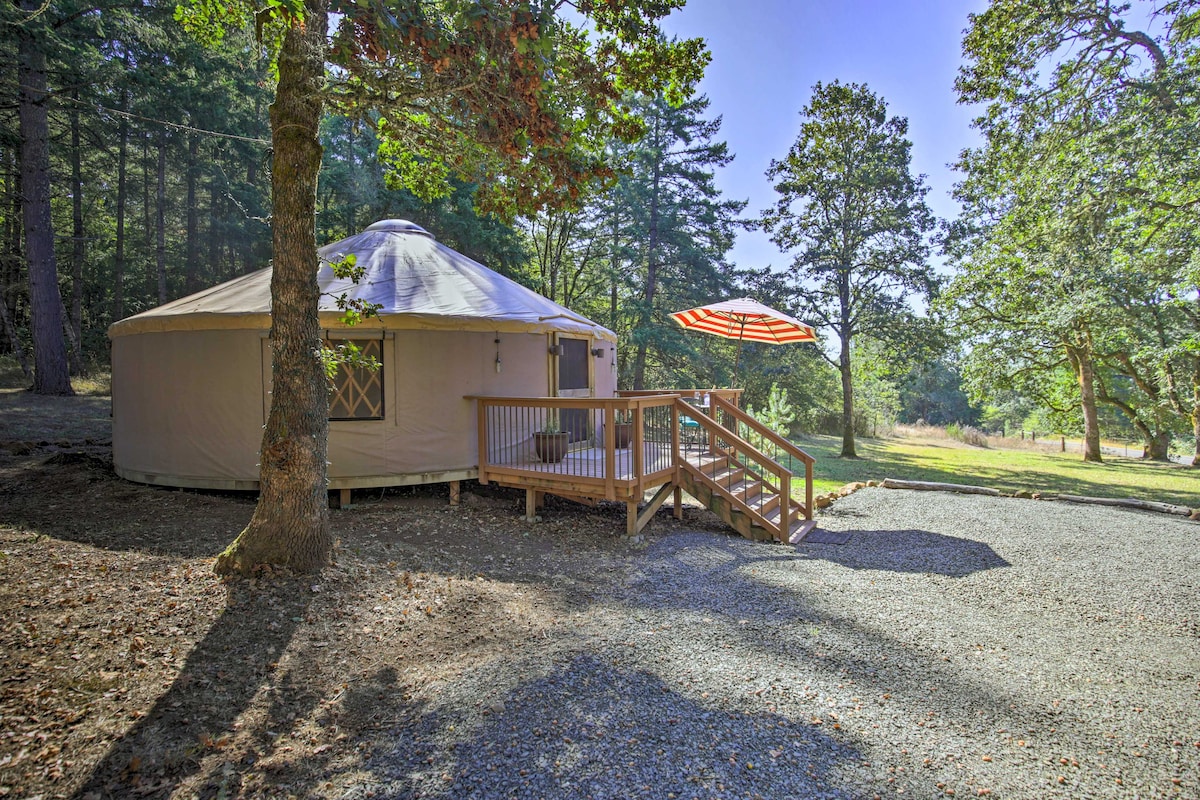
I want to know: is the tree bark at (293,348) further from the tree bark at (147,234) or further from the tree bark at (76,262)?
the tree bark at (147,234)

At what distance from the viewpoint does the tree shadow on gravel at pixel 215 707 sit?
1.75 meters

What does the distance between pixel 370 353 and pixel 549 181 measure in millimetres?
2398

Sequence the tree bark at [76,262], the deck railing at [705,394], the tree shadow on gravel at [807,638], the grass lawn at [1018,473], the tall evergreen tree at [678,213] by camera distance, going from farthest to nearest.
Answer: the tall evergreen tree at [678,213]
the tree bark at [76,262]
the grass lawn at [1018,473]
the deck railing at [705,394]
the tree shadow on gravel at [807,638]

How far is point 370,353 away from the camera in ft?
17.3

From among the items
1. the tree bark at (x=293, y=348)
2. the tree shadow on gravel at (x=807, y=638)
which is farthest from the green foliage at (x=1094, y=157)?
the tree bark at (x=293, y=348)

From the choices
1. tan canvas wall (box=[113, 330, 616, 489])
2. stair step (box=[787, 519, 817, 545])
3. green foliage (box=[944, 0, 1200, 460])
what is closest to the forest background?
green foliage (box=[944, 0, 1200, 460])

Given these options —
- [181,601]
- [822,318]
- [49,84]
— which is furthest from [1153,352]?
[49,84]

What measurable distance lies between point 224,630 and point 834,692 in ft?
9.44

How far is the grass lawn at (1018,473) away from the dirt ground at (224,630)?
19.5 ft

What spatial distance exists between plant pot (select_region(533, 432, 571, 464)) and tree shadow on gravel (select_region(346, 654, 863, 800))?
10.9 ft

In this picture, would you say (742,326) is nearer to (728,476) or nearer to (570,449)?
(728,476)

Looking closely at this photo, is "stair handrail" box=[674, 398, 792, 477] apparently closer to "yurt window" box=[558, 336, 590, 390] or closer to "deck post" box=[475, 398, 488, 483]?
"yurt window" box=[558, 336, 590, 390]

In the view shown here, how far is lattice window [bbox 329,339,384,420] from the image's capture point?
527cm

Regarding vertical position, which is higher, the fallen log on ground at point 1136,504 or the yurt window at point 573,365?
the yurt window at point 573,365
